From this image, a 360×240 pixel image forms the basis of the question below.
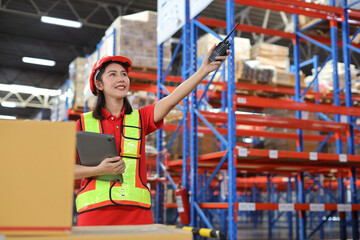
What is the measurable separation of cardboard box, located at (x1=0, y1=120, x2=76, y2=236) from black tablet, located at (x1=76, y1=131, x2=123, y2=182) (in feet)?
2.76

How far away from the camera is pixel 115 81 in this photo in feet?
8.04

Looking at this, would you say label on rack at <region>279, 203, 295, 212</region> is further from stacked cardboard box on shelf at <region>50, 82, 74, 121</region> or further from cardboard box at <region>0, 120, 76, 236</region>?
stacked cardboard box on shelf at <region>50, 82, 74, 121</region>

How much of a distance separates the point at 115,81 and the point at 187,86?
44 cm

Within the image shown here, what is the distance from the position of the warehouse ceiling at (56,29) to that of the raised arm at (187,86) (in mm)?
14188

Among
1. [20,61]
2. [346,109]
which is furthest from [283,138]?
[20,61]

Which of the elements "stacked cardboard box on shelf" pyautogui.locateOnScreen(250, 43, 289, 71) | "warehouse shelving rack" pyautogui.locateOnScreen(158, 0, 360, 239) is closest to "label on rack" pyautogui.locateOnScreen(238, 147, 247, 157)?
"warehouse shelving rack" pyautogui.locateOnScreen(158, 0, 360, 239)

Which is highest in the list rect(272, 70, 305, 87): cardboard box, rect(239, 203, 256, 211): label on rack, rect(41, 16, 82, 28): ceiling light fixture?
rect(41, 16, 82, 28): ceiling light fixture

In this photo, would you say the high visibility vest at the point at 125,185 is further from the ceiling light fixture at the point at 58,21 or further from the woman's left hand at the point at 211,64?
the ceiling light fixture at the point at 58,21

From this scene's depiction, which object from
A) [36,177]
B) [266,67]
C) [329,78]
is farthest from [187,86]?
[329,78]

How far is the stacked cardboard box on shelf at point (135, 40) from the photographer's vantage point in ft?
27.8

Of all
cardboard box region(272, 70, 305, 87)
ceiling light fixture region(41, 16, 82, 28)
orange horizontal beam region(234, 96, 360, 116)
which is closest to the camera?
orange horizontal beam region(234, 96, 360, 116)

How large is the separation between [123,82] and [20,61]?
23854mm

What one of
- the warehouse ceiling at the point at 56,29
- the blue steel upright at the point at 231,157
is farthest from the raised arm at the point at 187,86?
the warehouse ceiling at the point at 56,29

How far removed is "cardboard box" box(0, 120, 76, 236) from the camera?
111 cm
